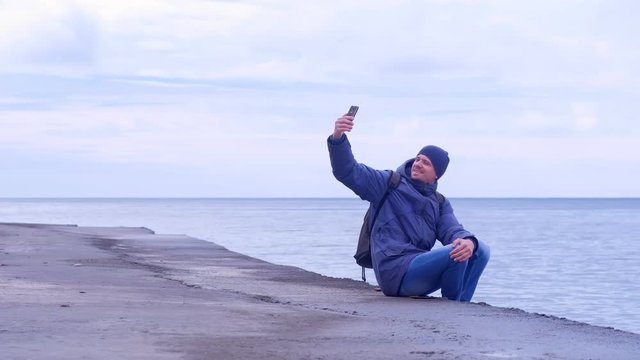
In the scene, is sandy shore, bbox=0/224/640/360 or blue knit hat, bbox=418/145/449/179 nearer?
sandy shore, bbox=0/224/640/360

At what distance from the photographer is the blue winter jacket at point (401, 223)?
10438mm

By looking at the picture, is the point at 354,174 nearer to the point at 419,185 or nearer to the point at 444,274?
the point at 419,185

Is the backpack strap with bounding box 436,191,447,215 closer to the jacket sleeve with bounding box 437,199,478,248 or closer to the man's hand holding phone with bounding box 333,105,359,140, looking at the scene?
the jacket sleeve with bounding box 437,199,478,248

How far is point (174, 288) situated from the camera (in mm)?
11562

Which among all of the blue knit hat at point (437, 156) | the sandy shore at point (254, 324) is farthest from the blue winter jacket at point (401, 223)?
the sandy shore at point (254, 324)

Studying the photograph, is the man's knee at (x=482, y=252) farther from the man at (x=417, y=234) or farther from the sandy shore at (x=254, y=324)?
the sandy shore at (x=254, y=324)

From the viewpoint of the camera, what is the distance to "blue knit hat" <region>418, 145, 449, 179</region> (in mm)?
10516

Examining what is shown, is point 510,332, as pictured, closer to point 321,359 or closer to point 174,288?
point 321,359

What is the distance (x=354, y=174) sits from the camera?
1010 centimetres

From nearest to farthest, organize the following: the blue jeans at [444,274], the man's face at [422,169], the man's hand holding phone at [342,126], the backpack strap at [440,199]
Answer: the man's hand holding phone at [342,126] < the blue jeans at [444,274] < the man's face at [422,169] < the backpack strap at [440,199]

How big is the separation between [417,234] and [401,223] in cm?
20

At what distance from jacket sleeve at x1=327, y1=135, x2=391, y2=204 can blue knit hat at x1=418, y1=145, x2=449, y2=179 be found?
378 millimetres

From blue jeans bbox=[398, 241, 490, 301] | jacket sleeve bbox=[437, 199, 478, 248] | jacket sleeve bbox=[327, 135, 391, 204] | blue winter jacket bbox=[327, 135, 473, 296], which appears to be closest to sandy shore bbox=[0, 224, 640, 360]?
blue jeans bbox=[398, 241, 490, 301]

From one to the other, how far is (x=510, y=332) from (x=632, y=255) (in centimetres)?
3280
